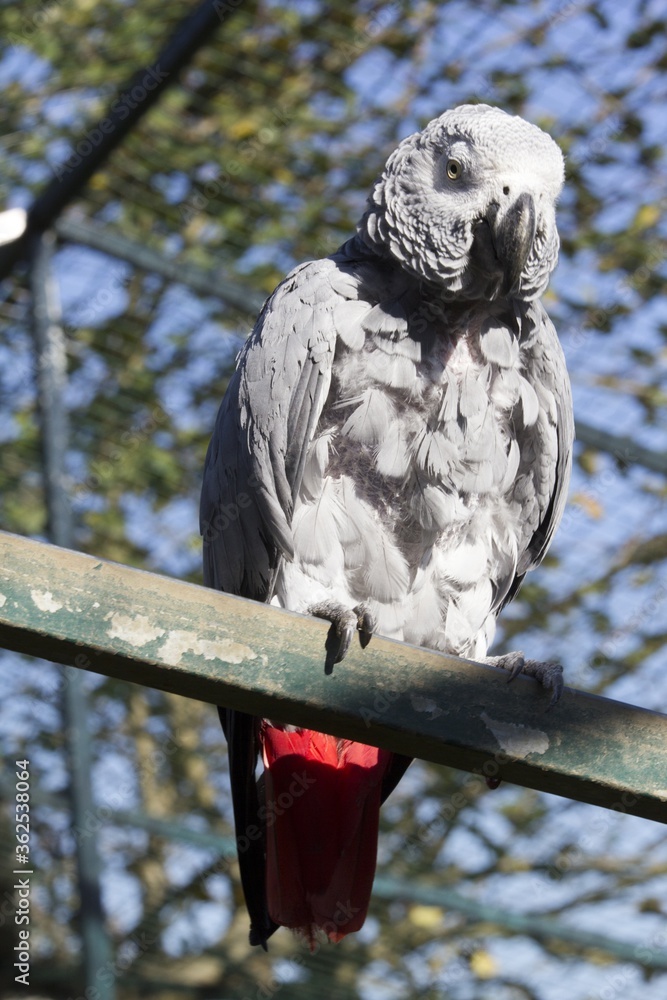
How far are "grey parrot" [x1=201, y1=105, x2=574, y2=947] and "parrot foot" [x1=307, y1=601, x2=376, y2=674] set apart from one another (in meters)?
0.17

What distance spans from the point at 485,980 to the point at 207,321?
6.39ft

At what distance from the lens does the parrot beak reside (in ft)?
4.58

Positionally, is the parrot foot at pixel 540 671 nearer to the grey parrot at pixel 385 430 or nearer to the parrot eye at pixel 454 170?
the grey parrot at pixel 385 430

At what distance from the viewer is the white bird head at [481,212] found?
1432 millimetres

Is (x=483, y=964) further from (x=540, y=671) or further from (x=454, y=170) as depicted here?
(x=454, y=170)

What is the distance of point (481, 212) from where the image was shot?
1.46 m

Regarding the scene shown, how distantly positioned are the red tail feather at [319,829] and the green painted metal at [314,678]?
0.40 metres

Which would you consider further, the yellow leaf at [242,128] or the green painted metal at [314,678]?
the yellow leaf at [242,128]

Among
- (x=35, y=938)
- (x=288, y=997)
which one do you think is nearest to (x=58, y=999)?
(x=35, y=938)

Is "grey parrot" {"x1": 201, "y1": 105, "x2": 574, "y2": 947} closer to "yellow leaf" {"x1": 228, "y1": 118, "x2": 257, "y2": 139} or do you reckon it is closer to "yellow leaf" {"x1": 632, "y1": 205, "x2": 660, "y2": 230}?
"yellow leaf" {"x1": 228, "y1": 118, "x2": 257, "y2": 139}

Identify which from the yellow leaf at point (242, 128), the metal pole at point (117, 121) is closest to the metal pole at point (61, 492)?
the metal pole at point (117, 121)

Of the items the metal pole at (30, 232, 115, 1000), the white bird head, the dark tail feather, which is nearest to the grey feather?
the white bird head

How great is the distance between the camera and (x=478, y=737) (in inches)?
38.8

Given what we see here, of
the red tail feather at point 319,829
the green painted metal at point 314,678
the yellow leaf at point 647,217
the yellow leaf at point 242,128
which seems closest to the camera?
the green painted metal at point 314,678
